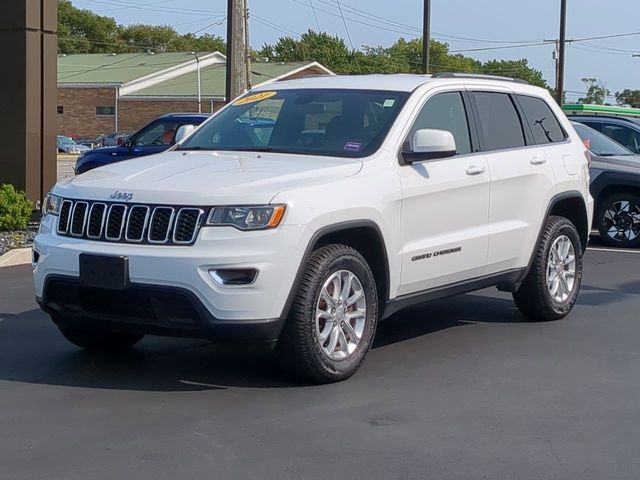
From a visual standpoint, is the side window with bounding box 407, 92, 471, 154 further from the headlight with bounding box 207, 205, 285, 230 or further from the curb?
the curb

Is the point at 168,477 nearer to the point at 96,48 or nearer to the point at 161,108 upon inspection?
the point at 161,108

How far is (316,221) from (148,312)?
109cm

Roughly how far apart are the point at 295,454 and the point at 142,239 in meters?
1.63

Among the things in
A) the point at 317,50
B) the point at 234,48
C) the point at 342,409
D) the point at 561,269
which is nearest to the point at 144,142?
the point at 234,48

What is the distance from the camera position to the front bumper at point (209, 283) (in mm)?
5836

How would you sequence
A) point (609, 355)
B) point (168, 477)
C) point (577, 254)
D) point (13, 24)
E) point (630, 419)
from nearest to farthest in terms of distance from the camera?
point (168, 477)
point (630, 419)
point (609, 355)
point (577, 254)
point (13, 24)

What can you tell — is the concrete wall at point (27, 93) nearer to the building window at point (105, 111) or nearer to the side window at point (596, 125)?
the side window at point (596, 125)

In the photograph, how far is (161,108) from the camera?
2586 inches

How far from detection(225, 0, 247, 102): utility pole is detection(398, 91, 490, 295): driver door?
13043 mm

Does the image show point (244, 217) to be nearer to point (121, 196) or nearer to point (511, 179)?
point (121, 196)

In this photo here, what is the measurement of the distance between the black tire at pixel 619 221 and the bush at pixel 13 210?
7.42 metres

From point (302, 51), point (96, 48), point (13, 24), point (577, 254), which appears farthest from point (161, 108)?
point (577, 254)

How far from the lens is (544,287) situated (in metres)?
8.42

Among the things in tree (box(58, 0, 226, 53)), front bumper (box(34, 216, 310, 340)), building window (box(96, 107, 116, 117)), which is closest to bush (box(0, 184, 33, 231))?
front bumper (box(34, 216, 310, 340))
